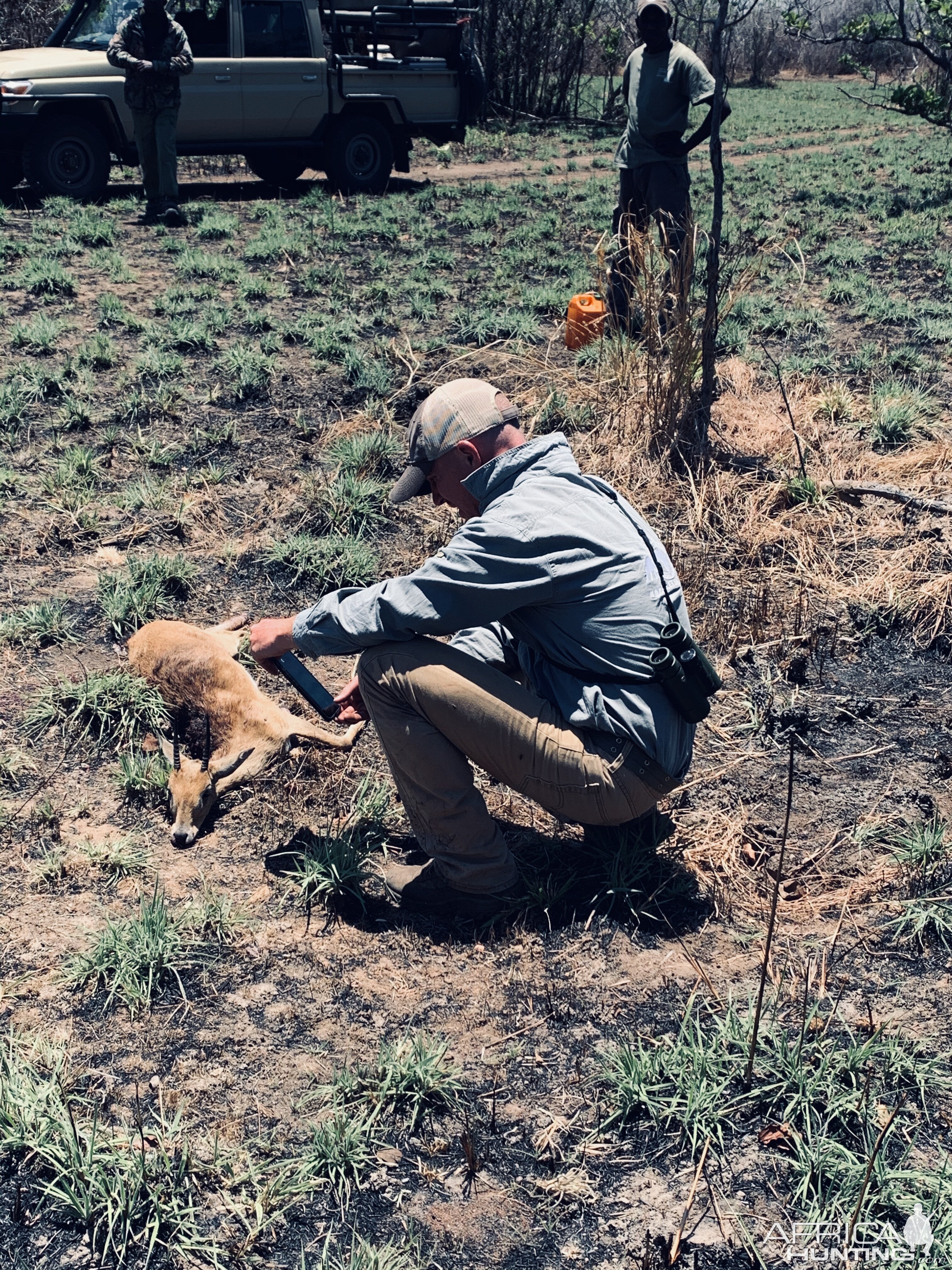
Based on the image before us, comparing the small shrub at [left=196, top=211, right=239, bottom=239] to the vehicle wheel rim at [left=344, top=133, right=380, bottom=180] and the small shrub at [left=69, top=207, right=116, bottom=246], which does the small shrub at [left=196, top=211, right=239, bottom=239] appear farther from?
the vehicle wheel rim at [left=344, top=133, right=380, bottom=180]

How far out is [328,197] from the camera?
11898 millimetres

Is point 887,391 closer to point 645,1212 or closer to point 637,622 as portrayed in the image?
point 637,622

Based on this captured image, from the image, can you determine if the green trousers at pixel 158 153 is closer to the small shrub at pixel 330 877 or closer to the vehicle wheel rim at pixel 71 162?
the vehicle wheel rim at pixel 71 162

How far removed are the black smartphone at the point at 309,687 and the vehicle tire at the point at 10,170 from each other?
9284 millimetres

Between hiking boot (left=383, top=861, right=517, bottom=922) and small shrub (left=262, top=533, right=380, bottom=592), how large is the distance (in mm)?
1856

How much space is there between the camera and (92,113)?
10648 millimetres

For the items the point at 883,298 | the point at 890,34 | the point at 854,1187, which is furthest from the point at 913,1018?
the point at 890,34

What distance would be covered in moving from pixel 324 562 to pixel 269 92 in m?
8.81

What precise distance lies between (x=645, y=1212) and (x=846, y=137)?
24.0 meters

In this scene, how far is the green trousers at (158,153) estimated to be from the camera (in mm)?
10188

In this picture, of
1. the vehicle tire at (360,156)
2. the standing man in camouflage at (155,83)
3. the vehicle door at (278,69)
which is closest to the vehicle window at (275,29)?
the vehicle door at (278,69)

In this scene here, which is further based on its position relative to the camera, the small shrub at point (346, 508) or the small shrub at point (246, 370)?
the small shrub at point (246, 370)

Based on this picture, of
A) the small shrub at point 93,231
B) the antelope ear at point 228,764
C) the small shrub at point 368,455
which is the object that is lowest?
the antelope ear at point 228,764

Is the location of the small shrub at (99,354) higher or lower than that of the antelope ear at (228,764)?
higher
